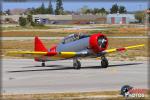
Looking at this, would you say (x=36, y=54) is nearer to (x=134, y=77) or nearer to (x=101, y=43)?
(x=101, y=43)

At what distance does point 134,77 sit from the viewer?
22641 mm

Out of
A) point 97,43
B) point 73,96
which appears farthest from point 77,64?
point 73,96

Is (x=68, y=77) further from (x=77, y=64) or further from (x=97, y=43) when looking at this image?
(x=97, y=43)

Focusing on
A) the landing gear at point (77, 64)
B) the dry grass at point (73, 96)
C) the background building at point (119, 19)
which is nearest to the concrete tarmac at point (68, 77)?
the landing gear at point (77, 64)

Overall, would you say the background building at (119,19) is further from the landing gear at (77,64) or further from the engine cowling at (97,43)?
the landing gear at (77,64)

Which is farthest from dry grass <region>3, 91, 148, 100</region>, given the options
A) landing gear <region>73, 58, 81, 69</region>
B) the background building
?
the background building

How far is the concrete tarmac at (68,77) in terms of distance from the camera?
18966 mm

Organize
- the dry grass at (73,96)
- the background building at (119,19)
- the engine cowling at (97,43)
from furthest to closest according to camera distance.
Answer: the background building at (119,19) < the engine cowling at (97,43) < the dry grass at (73,96)

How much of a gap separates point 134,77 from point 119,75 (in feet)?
3.53

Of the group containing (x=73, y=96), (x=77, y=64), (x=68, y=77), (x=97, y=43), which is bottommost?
(x=68, y=77)

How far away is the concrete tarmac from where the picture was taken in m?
19.0

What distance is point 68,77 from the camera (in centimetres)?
2288

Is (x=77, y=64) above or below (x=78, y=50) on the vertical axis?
below

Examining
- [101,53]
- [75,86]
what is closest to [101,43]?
[101,53]
